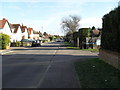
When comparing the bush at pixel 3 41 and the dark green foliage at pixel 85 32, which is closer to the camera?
the bush at pixel 3 41

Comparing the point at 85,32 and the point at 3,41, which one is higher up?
the point at 85,32

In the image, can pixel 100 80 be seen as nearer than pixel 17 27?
Yes

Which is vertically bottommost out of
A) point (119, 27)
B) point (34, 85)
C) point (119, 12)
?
point (34, 85)

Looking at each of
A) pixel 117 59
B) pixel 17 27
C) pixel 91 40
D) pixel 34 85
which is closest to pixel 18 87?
pixel 34 85

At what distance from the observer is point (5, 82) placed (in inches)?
377

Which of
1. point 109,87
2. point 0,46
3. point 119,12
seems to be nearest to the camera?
point 109,87

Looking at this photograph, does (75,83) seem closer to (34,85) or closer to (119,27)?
(34,85)

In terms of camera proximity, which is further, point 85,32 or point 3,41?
point 85,32

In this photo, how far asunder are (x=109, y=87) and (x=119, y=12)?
198 inches

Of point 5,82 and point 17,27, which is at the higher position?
point 17,27

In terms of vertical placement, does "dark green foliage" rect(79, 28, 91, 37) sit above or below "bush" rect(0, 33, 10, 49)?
above

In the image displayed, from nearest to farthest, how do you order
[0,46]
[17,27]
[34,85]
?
[34,85], [0,46], [17,27]

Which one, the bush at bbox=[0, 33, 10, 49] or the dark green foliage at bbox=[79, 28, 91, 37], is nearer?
the bush at bbox=[0, 33, 10, 49]

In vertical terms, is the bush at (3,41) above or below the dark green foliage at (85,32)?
below
